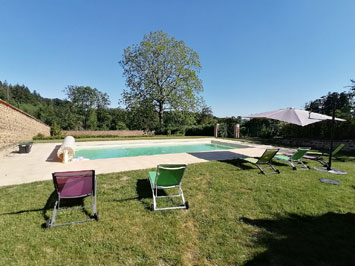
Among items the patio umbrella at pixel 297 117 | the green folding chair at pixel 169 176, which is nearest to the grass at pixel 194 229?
the green folding chair at pixel 169 176

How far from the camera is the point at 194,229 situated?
8.29 feet

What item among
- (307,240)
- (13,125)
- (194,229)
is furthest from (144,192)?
(13,125)

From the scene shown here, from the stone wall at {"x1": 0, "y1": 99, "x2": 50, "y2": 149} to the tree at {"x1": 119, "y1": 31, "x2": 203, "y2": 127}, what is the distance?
11.9 meters

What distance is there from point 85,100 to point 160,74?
113 feet

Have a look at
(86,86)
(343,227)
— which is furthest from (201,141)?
(86,86)

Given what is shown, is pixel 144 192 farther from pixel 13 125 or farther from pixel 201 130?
pixel 201 130

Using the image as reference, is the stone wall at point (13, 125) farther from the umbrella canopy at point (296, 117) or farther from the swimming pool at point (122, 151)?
the umbrella canopy at point (296, 117)

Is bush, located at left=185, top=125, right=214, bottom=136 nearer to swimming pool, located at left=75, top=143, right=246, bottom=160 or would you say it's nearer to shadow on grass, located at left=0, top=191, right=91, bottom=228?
swimming pool, located at left=75, top=143, right=246, bottom=160

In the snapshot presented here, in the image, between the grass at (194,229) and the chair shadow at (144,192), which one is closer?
the grass at (194,229)

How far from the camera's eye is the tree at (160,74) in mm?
22875

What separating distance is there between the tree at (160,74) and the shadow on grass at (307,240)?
2144 cm

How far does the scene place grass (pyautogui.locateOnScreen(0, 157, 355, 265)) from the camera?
1.99 metres

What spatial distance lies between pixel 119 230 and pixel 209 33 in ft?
57.3

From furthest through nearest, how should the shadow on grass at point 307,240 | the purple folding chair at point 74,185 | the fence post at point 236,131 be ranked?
the fence post at point 236,131, the purple folding chair at point 74,185, the shadow on grass at point 307,240
